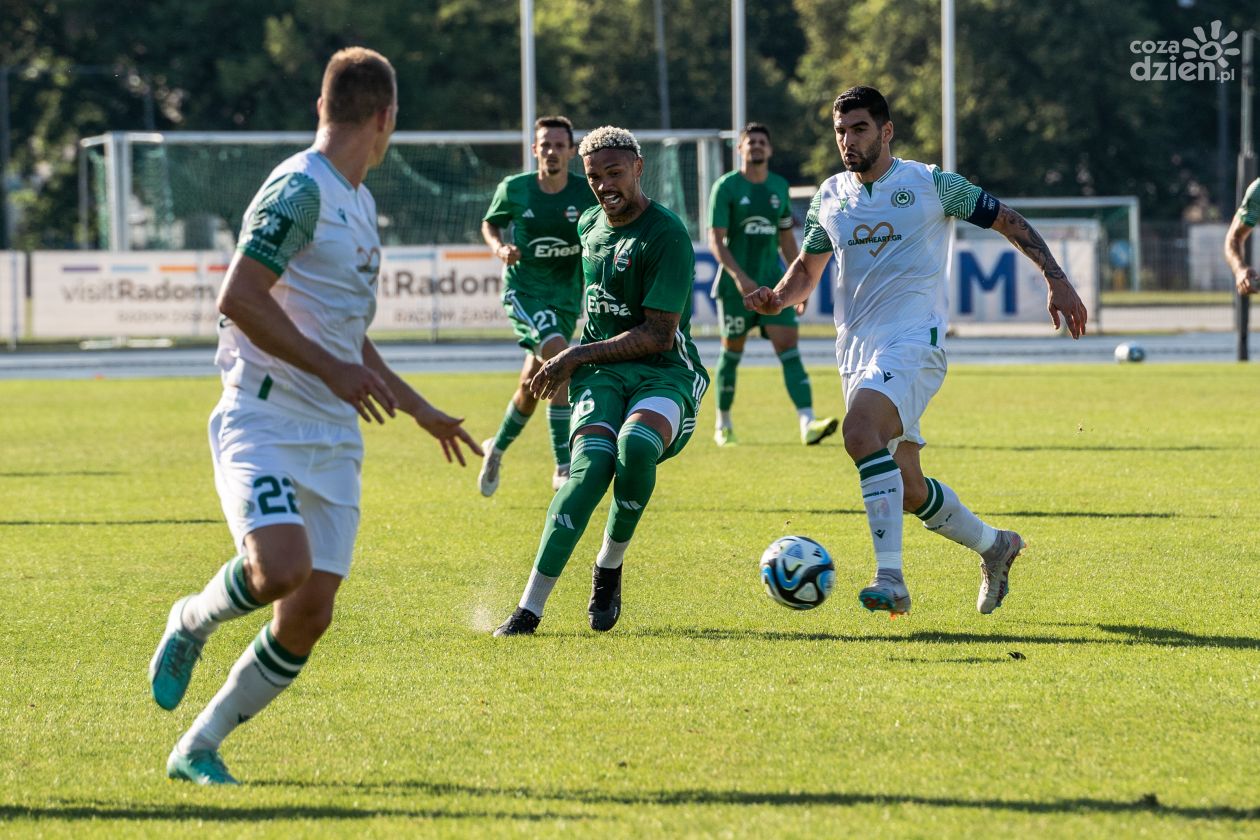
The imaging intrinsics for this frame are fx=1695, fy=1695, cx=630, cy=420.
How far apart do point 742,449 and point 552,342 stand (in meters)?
3.33

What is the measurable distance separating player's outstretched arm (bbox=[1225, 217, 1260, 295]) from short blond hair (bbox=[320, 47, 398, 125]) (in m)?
6.04

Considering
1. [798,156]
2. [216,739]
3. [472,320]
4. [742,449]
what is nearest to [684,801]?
[216,739]

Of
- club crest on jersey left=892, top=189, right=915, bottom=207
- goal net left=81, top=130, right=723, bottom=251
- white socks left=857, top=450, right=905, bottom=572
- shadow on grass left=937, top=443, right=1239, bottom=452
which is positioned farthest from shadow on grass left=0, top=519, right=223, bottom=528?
goal net left=81, top=130, right=723, bottom=251

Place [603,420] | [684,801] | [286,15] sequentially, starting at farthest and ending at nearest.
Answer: [286,15]
[603,420]
[684,801]

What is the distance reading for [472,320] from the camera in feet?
94.6

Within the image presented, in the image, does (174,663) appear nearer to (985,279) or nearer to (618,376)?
(618,376)

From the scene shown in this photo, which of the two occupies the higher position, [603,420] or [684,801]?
[603,420]

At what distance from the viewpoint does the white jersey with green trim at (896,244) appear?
7082 mm

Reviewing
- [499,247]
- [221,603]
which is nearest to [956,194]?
[221,603]

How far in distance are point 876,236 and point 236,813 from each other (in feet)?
12.5

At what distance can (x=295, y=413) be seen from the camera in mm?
4699

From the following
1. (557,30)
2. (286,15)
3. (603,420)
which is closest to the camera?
(603,420)

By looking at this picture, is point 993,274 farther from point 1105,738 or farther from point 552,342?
point 1105,738

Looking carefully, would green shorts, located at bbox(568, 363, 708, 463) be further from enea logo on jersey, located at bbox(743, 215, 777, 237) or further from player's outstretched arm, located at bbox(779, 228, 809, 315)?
enea logo on jersey, located at bbox(743, 215, 777, 237)
